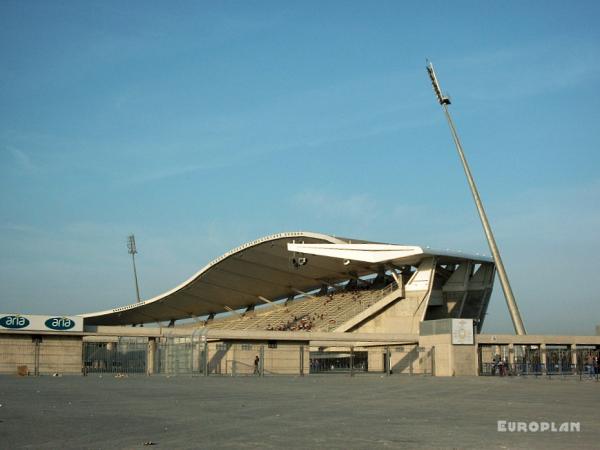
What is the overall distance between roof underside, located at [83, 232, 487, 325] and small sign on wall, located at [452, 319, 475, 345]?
19.4 m

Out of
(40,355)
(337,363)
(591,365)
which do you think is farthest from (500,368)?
(40,355)

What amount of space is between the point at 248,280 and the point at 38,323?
32.4 meters

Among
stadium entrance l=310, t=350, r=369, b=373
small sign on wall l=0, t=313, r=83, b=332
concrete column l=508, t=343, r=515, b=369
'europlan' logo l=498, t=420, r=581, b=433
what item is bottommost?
stadium entrance l=310, t=350, r=369, b=373

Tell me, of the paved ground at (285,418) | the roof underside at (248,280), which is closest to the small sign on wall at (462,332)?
the paved ground at (285,418)

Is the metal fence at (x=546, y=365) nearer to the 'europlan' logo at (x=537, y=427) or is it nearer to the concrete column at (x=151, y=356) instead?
the concrete column at (x=151, y=356)

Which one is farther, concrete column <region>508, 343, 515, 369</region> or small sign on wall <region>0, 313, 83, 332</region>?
small sign on wall <region>0, 313, 83, 332</region>

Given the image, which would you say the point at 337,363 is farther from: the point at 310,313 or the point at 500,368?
the point at 310,313

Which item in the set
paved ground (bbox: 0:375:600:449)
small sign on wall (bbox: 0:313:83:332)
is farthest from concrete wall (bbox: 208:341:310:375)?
paved ground (bbox: 0:375:600:449)

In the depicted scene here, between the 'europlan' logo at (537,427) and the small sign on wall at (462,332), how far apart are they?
2414cm

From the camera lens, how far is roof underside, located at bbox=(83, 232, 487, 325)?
66.9m

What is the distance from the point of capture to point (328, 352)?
62.2 m

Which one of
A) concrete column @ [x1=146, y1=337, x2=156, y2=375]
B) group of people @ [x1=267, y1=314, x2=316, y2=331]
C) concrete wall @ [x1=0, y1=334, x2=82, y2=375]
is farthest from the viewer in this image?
group of people @ [x1=267, y1=314, x2=316, y2=331]

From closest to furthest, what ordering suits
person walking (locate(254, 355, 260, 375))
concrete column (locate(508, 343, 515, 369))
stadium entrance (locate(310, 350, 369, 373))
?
person walking (locate(254, 355, 260, 375)) → concrete column (locate(508, 343, 515, 369)) → stadium entrance (locate(310, 350, 369, 373))

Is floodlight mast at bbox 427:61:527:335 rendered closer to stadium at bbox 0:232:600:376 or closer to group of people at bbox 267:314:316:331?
stadium at bbox 0:232:600:376
